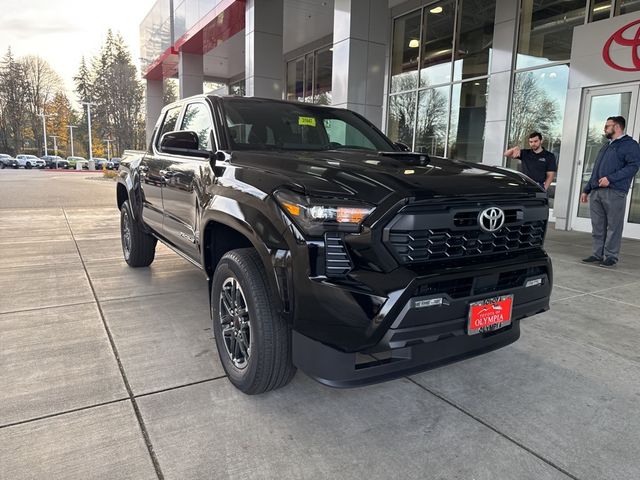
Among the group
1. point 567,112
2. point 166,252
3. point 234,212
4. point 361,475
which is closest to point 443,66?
point 567,112

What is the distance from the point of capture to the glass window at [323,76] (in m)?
18.0

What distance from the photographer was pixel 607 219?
6059 millimetres

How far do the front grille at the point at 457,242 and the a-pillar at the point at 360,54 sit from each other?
666 centimetres

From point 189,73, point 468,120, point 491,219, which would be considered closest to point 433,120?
point 468,120

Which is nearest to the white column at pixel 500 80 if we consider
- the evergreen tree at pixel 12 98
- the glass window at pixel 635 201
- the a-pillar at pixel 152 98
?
the glass window at pixel 635 201

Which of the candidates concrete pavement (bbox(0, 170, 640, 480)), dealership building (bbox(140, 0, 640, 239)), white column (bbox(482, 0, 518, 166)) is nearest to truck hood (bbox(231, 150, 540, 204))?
concrete pavement (bbox(0, 170, 640, 480))

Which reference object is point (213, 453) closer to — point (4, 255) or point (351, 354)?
point (351, 354)

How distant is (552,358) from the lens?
10.5 feet

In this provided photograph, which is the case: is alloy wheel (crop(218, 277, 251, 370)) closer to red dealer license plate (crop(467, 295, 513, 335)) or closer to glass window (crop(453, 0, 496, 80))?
red dealer license plate (crop(467, 295, 513, 335))

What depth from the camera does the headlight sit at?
80.4 inches

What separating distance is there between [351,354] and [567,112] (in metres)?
9.27

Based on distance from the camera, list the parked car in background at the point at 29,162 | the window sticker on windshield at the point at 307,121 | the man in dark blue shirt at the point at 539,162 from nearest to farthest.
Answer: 1. the window sticker on windshield at the point at 307,121
2. the man in dark blue shirt at the point at 539,162
3. the parked car in background at the point at 29,162

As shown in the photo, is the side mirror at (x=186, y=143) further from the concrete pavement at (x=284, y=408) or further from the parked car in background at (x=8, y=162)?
the parked car in background at (x=8, y=162)

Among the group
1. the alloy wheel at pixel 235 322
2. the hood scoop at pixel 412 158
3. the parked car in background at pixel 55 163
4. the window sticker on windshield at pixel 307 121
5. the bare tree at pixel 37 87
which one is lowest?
the parked car in background at pixel 55 163
